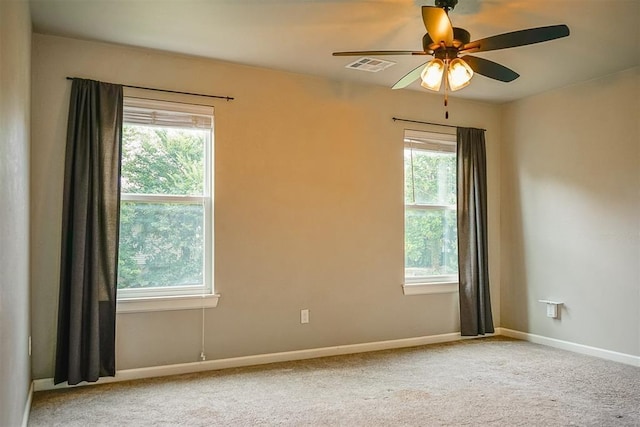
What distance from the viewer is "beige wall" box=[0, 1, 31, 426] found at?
2004mm

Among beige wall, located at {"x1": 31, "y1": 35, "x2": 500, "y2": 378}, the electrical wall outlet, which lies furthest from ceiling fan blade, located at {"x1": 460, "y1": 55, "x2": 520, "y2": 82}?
the electrical wall outlet

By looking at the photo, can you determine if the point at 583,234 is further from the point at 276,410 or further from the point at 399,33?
the point at 276,410

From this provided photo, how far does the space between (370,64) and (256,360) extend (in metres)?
2.68

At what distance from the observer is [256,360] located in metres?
4.25

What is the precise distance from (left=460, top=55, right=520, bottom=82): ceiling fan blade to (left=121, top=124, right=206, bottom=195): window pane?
7.17ft

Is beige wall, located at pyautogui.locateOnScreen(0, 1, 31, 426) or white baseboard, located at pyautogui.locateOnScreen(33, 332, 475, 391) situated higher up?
beige wall, located at pyautogui.locateOnScreen(0, 1, 31, 426)

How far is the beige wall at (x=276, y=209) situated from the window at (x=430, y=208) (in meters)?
0.17

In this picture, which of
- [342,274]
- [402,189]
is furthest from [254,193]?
[402,189]

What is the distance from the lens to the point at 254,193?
4328 millimetres

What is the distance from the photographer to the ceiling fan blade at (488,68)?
3.01 meters

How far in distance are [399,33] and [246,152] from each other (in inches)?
62.8

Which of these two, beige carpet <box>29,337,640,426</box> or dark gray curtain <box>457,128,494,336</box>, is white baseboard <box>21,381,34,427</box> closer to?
beige carpet <box>29,337,640,426</box>

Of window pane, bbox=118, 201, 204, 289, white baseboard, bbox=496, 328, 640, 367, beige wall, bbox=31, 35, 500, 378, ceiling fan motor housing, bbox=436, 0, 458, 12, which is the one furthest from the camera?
white baseboard, bbox=496, 328, 640, 367

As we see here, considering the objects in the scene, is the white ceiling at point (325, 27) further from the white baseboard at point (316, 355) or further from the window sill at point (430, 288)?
the white baseboard at point (316, 355)
